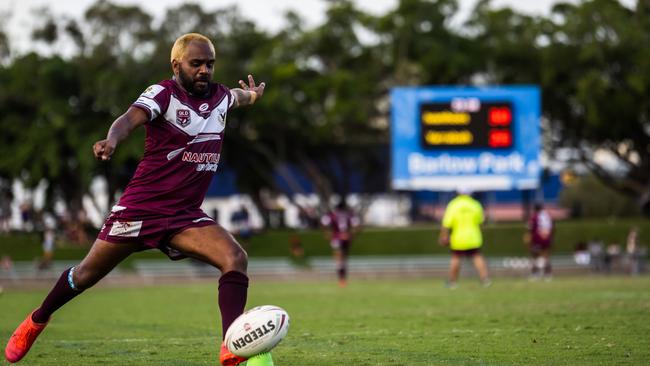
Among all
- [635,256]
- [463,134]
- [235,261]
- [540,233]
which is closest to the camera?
[235,261]

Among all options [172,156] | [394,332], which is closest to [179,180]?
[172,156]

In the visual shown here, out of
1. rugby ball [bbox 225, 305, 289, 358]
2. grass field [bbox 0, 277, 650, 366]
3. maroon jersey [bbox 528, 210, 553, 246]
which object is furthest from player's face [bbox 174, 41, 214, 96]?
maroon jersey [bbox 528, 210, 553, 246]

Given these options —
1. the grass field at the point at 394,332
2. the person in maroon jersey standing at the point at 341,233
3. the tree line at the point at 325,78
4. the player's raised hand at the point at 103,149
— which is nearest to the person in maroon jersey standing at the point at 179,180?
the player's raised hand at the point at 103,149

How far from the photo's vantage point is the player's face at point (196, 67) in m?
7.01

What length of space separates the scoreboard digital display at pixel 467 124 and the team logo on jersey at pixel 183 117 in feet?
78.5

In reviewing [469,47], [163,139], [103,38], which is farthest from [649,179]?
[163,139]

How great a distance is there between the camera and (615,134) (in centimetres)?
4384

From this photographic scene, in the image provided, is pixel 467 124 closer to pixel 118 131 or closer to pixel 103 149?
pixel 118 131

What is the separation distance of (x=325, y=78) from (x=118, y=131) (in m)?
38.9

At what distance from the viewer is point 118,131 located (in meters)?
6.58

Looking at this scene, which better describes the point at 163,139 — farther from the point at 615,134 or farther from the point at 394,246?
the point at 615,134

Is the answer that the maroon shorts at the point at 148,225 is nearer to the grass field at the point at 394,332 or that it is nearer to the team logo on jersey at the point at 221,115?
the team logo on jersey at the point at 221,115

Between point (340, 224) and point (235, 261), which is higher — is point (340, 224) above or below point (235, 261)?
below

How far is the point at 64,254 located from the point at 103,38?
12.5 meters
